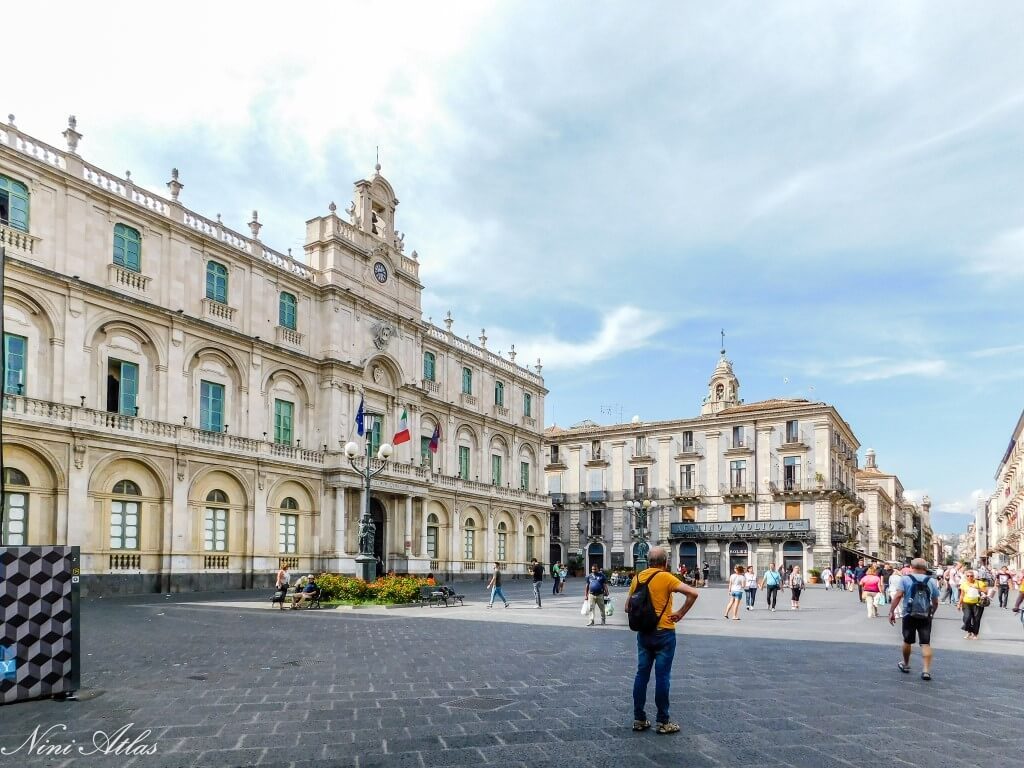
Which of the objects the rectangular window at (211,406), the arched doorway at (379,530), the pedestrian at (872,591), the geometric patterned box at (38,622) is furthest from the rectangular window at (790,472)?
the geometric patterned box at (38,622)

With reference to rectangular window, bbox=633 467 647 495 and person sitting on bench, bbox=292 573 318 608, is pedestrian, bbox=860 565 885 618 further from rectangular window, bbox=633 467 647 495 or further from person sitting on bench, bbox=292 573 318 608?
rectangular window, bbox=633 467 647 495

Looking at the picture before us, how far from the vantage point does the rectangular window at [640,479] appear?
67250 mm

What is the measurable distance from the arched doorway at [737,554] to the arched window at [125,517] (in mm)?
44406

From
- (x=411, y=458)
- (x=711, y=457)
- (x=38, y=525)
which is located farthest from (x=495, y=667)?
(x=711, y=457)

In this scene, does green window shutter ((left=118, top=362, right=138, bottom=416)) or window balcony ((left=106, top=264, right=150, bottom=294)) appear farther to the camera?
green window shutter ((left=118, top=362, right=138, bottom=416))

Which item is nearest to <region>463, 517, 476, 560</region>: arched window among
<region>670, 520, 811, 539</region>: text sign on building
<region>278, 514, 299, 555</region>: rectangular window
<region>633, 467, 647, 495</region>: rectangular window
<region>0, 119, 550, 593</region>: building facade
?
<region>0, 119, 550, 593</region>: building facade

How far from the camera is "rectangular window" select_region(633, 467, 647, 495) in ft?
221

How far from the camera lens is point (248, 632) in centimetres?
1648

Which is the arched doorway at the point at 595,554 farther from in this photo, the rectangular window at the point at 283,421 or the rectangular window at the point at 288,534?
the rectangular window at the point at 283,421

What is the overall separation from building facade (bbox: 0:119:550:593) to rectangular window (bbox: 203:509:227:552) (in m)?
0.08

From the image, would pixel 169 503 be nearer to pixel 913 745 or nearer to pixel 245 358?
pixel 245 358

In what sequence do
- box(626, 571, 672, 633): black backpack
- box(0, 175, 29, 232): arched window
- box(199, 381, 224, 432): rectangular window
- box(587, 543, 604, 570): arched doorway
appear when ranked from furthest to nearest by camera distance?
box(587, 543, 604, 570): arched doorway < box(199, 381, 224, 432): rectangular window < box(0, 175, 29, 232): arched window < box(626, 571, 672, 633): black backpack

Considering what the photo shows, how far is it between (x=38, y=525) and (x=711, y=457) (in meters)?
49.2

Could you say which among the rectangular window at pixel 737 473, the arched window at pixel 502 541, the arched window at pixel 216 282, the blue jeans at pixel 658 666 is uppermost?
the arched window at pixel 216 282
